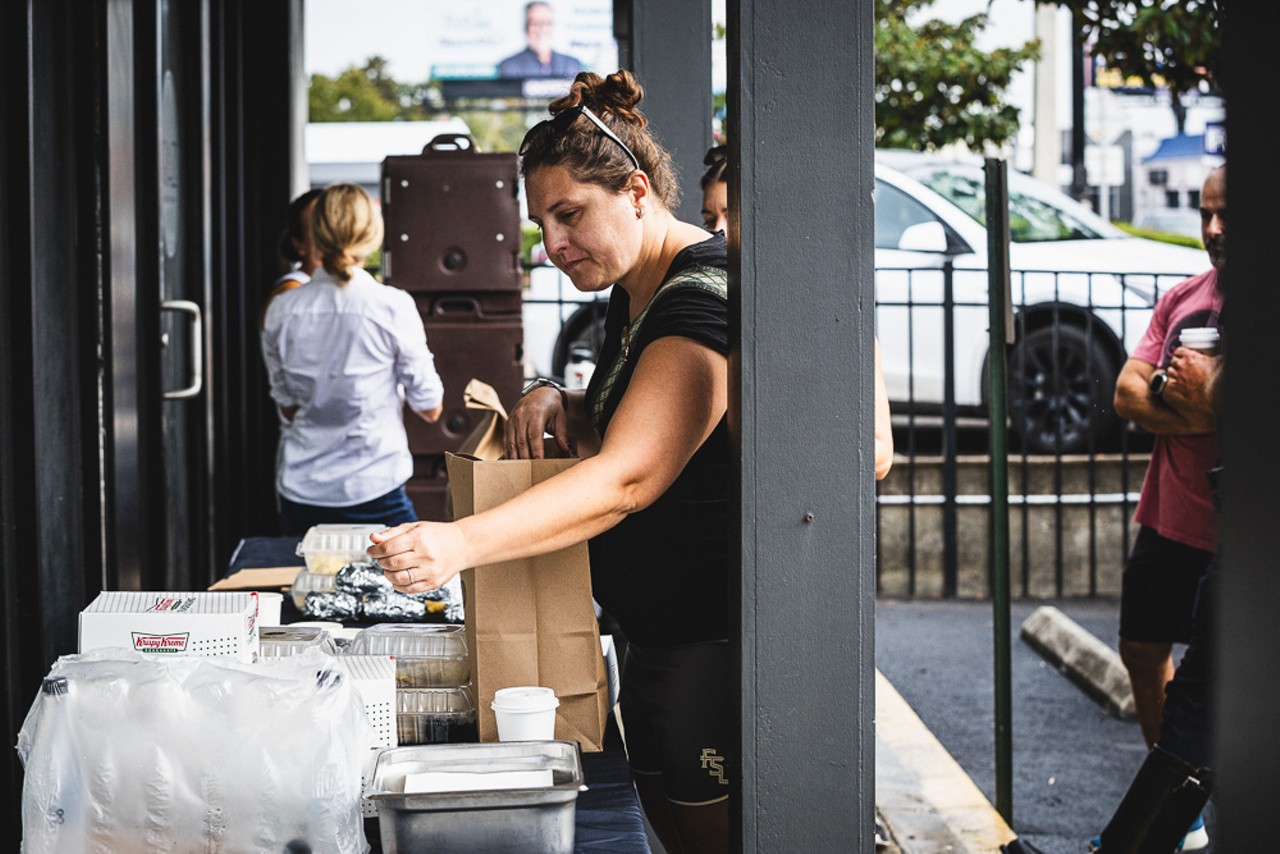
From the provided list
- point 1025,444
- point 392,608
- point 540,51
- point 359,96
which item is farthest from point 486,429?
point 359,96

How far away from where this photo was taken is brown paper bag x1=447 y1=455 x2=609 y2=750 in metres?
1.90

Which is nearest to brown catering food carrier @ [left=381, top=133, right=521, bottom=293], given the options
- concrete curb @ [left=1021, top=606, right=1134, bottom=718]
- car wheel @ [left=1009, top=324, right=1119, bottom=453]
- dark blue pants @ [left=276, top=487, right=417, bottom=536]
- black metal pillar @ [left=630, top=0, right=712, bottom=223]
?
dark blue pants @ [left=276, top=487, right=417, bottom=536]

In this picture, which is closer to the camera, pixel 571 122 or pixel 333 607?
pixel 571 122

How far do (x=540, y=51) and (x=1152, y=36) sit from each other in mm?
10421

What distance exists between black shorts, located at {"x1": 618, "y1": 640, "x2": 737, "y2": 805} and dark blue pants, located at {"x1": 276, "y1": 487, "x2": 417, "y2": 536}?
2.21 metres

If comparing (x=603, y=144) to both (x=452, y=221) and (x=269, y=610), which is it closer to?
(x=269, y=610)

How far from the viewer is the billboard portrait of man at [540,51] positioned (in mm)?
16281

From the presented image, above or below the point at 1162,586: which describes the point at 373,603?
above

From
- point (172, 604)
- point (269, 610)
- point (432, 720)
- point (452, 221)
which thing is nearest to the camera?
point (172, 604)

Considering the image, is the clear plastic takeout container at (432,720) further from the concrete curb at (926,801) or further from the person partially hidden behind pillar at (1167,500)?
the person partially hidden behind pillar at (1167,500)

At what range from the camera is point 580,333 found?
8258mm

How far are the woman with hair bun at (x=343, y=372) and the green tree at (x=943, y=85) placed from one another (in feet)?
24.2

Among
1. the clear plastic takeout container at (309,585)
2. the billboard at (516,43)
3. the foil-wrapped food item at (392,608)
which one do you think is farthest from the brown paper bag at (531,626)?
the billboard at (516,43)

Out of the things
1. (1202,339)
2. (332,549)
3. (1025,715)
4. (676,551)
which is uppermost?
(1202,339)
